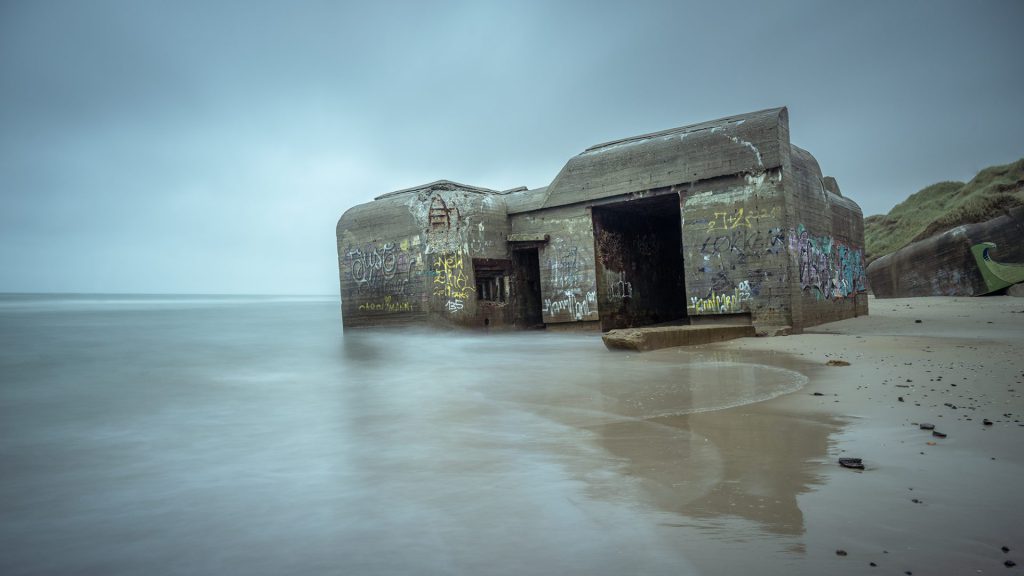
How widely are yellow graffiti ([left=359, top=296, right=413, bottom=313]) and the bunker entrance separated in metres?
5.86

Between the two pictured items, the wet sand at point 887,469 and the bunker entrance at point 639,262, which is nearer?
the wet sand at point 887,469

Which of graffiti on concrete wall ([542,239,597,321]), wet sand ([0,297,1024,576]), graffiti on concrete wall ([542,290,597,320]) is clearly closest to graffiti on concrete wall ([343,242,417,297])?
graffiti on concrete wall ([542,239,597,321])

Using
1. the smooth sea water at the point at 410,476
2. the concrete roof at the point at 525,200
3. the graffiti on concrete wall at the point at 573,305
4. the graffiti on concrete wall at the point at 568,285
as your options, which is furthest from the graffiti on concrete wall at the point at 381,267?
→ the smooth sea water at the point at 410,476

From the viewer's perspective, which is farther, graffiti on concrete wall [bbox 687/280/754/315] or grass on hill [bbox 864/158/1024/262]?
grass on hill [bbox 864/158/1024/262]

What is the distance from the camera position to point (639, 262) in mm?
19109

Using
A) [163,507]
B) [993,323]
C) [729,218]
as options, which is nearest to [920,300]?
[993,323]

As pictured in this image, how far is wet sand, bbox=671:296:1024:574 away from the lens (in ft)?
8.18

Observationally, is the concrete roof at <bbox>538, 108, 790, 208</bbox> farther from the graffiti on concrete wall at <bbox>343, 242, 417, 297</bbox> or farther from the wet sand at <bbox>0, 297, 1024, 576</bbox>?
the wet sand at <bbox>0, 297, 1024, 576</bbox>

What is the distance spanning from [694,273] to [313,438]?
11.0 m

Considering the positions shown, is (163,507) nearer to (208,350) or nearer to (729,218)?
(729,218)

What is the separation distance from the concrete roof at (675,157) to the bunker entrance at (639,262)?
641 mm

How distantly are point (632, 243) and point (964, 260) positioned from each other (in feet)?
38.3

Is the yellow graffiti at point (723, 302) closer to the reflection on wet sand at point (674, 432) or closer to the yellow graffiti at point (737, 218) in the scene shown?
the yellow graffiti at point (737, 218)

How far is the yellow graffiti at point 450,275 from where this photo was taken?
58.4ft
